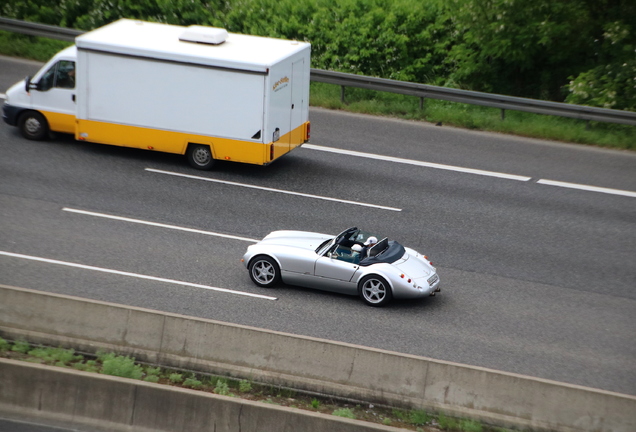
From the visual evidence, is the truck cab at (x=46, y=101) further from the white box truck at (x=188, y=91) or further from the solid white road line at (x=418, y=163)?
the solid white road line at (x=418, y=163)

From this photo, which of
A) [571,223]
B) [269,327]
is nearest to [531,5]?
[571,223]

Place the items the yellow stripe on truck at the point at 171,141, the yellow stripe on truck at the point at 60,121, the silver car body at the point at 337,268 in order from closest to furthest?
1. the silver car body at the point at 337,268
2. the yellow stripe on truck at the point at 171,141
3. the yellow stripe on truck at the point at 60,121

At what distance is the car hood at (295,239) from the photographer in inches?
545

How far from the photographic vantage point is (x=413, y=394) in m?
10.6

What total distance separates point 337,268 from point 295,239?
3.24 feet

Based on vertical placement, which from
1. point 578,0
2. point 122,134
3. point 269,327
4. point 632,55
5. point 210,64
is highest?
point 578,0

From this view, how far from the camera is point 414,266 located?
13.6 m

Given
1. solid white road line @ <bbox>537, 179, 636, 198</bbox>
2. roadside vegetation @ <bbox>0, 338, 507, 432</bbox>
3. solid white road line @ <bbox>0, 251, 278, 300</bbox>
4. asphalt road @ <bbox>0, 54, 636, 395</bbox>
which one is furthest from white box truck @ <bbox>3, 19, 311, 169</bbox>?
roadside vegetation @ <bbox>0, 338, 507, 432</bbox>

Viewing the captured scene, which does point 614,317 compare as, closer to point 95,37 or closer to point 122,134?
point 122,134

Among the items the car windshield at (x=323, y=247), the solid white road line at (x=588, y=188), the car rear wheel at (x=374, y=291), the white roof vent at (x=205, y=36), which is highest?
the white roof vent at (x=205, y=36)

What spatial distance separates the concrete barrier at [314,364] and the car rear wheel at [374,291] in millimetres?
2706

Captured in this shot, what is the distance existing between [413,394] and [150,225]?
702 cm

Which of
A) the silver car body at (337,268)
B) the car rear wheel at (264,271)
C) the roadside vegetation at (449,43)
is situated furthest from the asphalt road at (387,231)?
the roadside vegetation at (449,43)

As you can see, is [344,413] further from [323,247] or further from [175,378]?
[323,247]
